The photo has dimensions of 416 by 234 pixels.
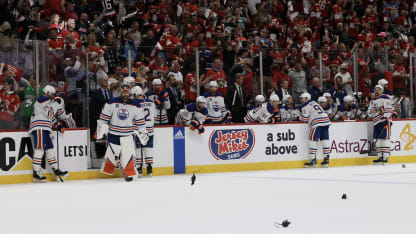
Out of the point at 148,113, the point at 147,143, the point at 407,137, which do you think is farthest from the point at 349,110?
the point at 147,143

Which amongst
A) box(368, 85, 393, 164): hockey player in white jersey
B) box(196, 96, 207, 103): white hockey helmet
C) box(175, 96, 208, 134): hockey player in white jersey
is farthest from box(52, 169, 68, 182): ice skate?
box(368, 85, 393, 164): hockey player in white jersey

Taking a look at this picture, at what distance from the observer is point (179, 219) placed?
6.76m

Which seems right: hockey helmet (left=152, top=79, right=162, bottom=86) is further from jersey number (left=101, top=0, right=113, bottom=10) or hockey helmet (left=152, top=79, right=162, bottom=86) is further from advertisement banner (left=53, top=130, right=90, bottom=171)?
jersey number (left=101, top=0, right=113, bottom=10)

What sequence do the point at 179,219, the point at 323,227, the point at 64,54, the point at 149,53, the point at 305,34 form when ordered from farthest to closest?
the point at 305,34, the point at 149,53, the point at 64,54, the point at 179,219, the point at 323,227

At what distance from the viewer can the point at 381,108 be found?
1431cm

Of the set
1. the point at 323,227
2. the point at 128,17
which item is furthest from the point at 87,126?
the point at 323,227

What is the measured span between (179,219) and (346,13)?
46.2 ft

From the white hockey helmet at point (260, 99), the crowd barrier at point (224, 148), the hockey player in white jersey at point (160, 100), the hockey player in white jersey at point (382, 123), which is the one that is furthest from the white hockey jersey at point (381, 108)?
the hockey player in white jersey at point (160, 100)

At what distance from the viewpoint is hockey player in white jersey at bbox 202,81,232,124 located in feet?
45.0

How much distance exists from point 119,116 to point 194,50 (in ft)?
8.26

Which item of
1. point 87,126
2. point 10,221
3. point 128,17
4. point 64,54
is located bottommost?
point 10,221

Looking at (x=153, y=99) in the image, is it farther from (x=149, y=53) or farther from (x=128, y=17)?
(x=128, y=17)

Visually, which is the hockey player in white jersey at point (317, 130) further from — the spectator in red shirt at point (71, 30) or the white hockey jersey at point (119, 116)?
the spectator in red shirt at point (71, 30)

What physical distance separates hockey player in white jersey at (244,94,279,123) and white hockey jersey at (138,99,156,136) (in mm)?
2281
